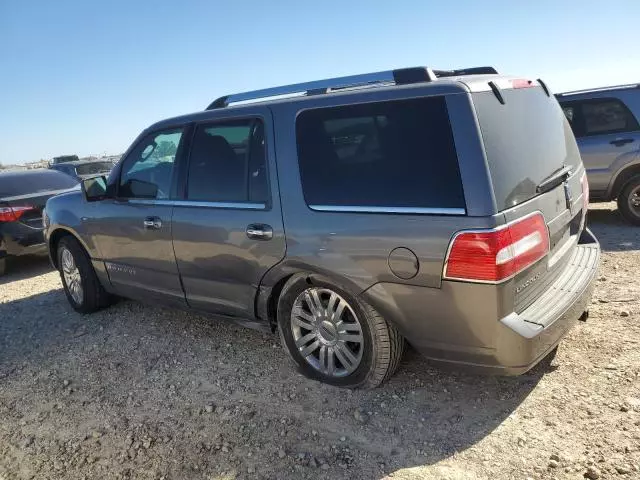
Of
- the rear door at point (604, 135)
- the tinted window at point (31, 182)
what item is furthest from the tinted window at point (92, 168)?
the rear door at point (604, 135)

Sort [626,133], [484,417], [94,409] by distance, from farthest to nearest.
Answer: [626,133]
[94,409]
[484,417]

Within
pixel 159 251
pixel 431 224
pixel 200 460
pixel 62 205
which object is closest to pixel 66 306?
pixel 62 205

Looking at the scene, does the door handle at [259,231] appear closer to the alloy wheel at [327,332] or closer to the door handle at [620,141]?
the alloy wheel at [327,332]

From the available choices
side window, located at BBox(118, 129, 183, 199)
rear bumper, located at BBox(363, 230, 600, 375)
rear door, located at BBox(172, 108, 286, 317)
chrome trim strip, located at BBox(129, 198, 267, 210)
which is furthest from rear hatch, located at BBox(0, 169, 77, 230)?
rear bumper, located at BBox(363, 230, 600, 375)

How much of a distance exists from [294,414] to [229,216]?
1.33 metres

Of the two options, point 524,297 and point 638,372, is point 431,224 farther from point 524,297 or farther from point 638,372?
point 638,372

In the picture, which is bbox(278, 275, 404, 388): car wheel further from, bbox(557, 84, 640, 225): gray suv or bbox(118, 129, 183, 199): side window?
bbox(557, 84, 640, 225): gray suv

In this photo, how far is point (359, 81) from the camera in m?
3.06

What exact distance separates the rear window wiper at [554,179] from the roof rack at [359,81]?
0.71m

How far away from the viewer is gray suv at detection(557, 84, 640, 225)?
672 cm

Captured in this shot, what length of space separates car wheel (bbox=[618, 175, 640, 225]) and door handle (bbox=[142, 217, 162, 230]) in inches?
239

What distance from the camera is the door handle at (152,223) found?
3879 millimetres

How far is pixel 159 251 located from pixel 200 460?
1760 millimetres

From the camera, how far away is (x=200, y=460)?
8.87 ft
